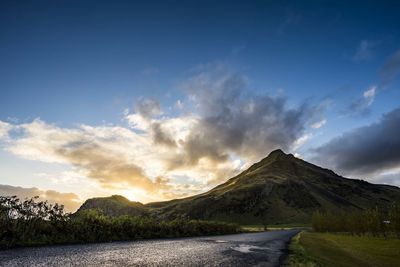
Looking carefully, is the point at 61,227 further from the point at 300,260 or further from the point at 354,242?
the point at 354,242

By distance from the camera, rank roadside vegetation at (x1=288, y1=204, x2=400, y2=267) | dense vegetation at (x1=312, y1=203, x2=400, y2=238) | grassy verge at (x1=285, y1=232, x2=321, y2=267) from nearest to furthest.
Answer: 1. grassy verge at (x1=285, y1=232, x2=321, y2=267)
2. roadside vegetation at (x1=288, y1=204, x2=400, y2=267)
3. dense vegetation at (x1=312, y1=203, x2=400, y2=238)

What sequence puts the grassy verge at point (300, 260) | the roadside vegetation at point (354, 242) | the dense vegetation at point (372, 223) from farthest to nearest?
the dense vegetation at point (372, 223), the roadside vegetation at point (354, 242), the grassy verge at point (300, 260)

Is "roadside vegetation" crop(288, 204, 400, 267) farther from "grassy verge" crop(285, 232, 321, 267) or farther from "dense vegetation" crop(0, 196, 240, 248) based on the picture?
"dense vegetation" crop(0, 196, 240, 248)

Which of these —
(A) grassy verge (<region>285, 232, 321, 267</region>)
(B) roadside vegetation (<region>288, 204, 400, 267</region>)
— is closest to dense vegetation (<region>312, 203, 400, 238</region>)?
(B) roadside vegetation (<region>288, 204, 400, 267</region>)

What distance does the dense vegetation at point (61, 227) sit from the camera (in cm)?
2709

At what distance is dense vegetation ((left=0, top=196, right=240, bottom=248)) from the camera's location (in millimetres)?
27094

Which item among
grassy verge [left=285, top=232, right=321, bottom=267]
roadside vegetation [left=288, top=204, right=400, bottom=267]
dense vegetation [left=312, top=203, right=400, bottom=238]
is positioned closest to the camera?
grassy verge [left=285, top=232, right=321, bottom=267]

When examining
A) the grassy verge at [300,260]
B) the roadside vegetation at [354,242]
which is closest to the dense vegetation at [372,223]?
the roadside vegetation at [354,242]

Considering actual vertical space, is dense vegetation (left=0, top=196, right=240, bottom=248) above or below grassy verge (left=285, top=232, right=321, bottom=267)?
above

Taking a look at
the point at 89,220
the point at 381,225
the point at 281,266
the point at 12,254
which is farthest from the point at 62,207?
the point at 381,225

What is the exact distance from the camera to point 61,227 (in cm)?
3259

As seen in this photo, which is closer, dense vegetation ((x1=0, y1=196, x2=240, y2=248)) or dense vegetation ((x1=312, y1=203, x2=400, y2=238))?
dense vegetation ((x1=0, y1=196, x2=240, y2=248))

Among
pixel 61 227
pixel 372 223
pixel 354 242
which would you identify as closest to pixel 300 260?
pixel 61 227

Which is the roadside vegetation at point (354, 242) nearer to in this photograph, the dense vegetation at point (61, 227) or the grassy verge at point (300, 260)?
the grassy verge at point (300, 260)
